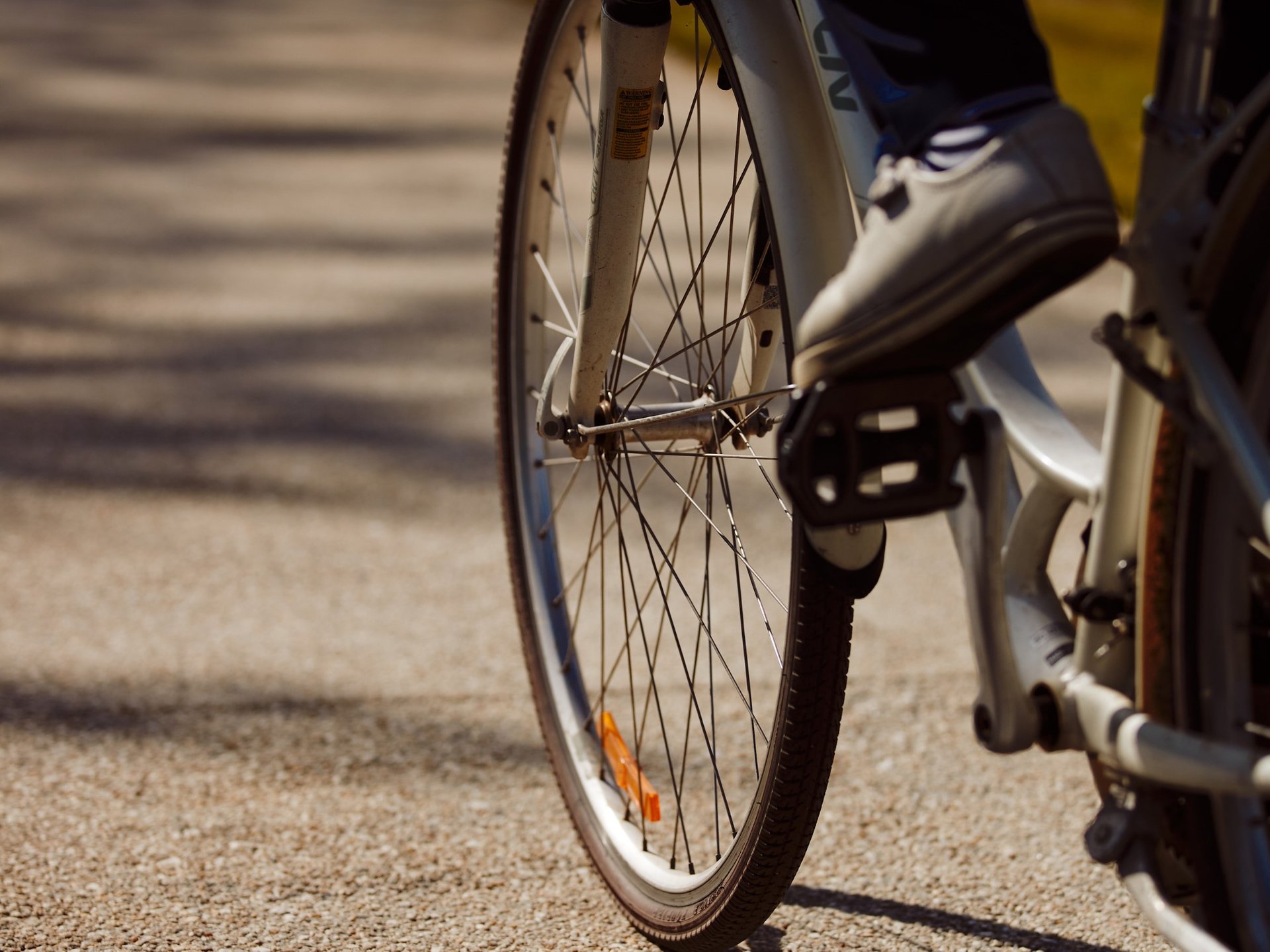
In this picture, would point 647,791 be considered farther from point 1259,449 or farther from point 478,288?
point 478,288

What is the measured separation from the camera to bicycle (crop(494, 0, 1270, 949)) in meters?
0.95

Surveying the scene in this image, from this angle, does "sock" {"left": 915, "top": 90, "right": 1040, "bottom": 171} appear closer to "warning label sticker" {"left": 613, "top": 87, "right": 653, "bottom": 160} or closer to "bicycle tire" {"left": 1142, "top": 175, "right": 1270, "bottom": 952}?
"bicycle tire" {"left": 1142, "top": 175, "right": 1270, "bottom": 952}

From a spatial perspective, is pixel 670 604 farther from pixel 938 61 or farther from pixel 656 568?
pixel 938 61

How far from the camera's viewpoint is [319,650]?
227cm

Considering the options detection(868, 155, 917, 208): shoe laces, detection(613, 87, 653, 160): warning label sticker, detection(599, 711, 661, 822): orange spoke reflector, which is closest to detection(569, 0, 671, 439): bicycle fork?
detection(613, 87, 653, 160): warning label sticker

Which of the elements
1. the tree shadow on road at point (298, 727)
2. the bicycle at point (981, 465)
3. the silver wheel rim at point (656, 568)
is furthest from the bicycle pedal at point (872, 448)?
the tree shadow on road at point (298, 727)

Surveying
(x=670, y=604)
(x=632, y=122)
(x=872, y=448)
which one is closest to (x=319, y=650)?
(x=670, y=604)

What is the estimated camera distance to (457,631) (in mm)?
2346

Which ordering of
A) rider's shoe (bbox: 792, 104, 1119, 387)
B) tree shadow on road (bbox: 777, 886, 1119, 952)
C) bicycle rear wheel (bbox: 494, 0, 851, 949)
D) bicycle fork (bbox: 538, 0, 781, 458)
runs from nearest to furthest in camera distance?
rider's shoe (bbox: 792, 104, 1119, 387), bicycle rear wheel (bbox: 494, 0, 851, 949), bicycle fork (bbox: 538, 0, 781, 458), tree shadow on road (bbox: 777, 886, 1119, 952)

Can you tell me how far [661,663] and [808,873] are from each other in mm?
579

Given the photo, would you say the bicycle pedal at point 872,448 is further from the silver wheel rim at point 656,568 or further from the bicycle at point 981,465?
the silver wheel rim at point 656,568

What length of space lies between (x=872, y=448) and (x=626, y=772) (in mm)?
750

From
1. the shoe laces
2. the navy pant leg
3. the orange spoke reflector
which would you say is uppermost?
the navy pant leg

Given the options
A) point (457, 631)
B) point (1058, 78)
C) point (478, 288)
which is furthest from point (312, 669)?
point (1058, 78)
